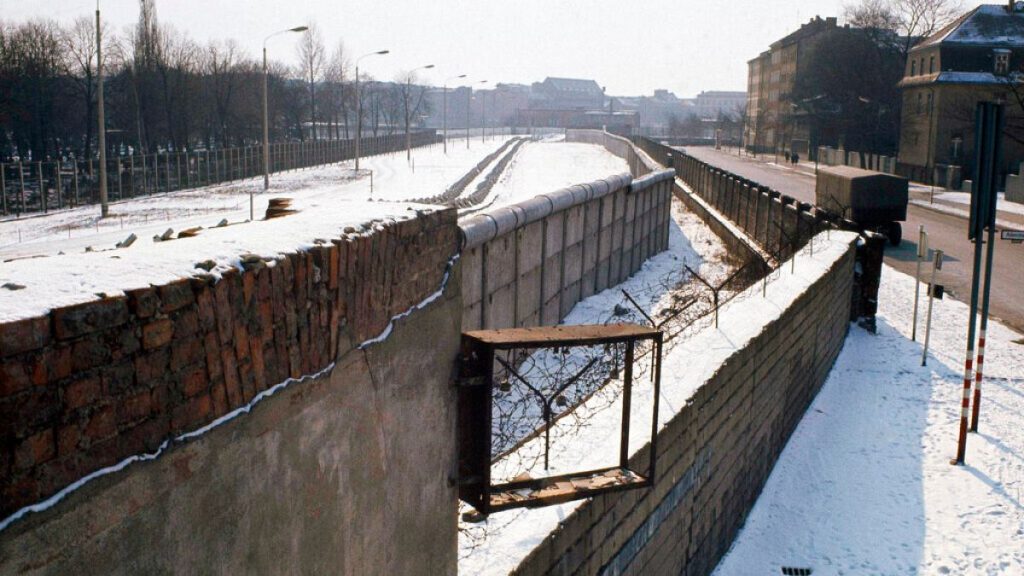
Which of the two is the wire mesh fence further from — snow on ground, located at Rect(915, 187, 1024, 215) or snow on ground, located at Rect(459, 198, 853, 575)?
snow on ground, located at Rect(915, 187, 1024, 215)

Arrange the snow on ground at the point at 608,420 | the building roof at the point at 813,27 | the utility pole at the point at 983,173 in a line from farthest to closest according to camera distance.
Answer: the building roof at the point at 813,27 → the utility pole at the point at 983,173 → the snow on ground at the point at 608,420

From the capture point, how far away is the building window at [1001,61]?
182ft

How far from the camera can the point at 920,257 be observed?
16.7 metres

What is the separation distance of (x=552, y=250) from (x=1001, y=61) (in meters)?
47.5

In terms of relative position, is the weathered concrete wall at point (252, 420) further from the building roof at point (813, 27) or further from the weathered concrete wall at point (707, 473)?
the building roof at point (813, 27)

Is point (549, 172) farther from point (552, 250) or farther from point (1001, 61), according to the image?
point (552, 250)

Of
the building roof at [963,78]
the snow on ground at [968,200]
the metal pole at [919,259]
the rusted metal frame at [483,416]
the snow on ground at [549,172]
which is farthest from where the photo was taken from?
the building roof at [963,78]

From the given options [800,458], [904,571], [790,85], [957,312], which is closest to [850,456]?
[800,458]

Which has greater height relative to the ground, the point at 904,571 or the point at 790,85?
the point at 790,85

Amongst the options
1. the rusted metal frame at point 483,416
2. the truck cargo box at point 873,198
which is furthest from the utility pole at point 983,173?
the truck cargo box at point 873,198

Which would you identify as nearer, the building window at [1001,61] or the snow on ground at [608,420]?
the snow on ground at [608,420]

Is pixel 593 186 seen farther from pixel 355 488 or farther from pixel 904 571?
pixel 355 488

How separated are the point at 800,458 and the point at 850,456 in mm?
590

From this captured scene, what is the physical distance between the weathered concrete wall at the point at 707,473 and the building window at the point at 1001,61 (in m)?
48.4
